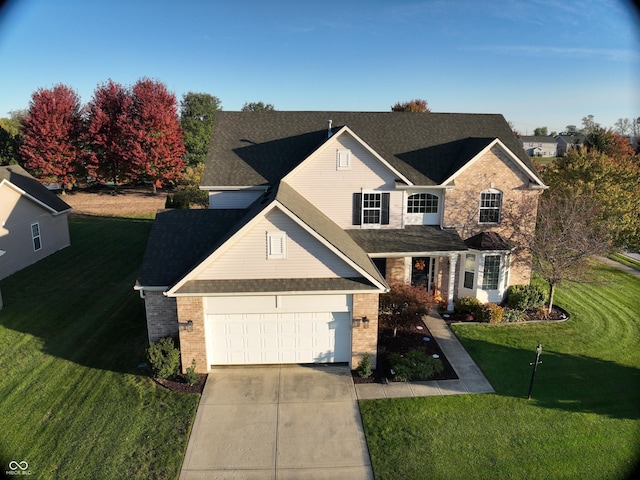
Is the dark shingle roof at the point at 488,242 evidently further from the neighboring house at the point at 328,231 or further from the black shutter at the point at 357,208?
the black shutter at the point at 357,208

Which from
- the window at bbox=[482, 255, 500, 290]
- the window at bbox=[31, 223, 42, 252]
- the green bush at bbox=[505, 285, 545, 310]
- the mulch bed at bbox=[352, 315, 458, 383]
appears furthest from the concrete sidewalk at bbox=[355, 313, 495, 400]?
the window at bbox=[31, 223, 42, 252]

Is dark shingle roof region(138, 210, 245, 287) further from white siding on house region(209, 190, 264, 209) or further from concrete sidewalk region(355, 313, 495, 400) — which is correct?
concrete sidewalk region(355, 313, 495, 400)

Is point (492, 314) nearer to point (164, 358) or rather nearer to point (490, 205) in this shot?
point (490, 205)

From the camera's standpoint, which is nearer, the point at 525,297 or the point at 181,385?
the point at 181,385

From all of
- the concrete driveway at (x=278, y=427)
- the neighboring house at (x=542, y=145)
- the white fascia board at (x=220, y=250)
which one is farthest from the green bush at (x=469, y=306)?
the neighboring house at (x=542, y=145)

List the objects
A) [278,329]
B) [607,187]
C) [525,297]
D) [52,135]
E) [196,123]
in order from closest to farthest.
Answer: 1. [278,329]
2. [525,297]
3. [607,187]
4. [52,135]
5. [196,123]

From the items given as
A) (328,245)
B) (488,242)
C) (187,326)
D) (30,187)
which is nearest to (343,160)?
(328,245)
